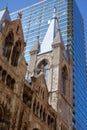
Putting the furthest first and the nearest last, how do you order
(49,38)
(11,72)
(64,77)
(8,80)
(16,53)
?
(49,38), (64,77), (16,53), (11,72), (8,80)

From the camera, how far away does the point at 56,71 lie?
48062mm

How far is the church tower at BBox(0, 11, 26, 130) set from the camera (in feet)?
100

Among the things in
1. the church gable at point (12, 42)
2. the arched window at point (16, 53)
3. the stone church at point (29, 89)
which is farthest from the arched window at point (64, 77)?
the arched window at point (16, 53)

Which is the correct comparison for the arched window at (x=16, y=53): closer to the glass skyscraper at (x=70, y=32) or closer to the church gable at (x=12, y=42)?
the church gable at (x=12, y=42)

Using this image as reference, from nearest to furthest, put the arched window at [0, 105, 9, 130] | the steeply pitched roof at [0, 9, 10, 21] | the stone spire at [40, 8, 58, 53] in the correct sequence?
the arched window at [0, 105, 9, 130]
the steeply pitched roof at [0, 9, 10, 21]
the stone spire at [40, 8, 58, 53]

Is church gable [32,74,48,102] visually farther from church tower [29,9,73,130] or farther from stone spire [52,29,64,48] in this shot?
stone spire [52,29,64,48]

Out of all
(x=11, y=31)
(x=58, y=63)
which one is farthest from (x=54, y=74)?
(x=11, y=31)

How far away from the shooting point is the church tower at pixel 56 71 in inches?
1772

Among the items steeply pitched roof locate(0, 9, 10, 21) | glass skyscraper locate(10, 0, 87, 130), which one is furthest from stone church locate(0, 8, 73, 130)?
glass skyscraper locate(10, 0, 87, 130)

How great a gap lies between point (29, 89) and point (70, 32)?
49387 millimetres

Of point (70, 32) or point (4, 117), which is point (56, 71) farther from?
point (70, 32)

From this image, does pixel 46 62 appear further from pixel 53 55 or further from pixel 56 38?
pixel 56 38

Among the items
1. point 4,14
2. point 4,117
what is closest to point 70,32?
point 4,14

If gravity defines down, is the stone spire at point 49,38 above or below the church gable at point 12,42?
above
